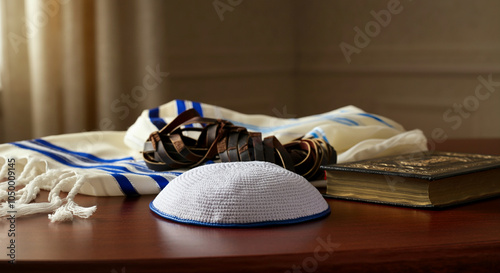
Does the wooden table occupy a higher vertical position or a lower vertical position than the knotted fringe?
higher

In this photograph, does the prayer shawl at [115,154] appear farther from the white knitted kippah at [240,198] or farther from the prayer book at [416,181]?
the prayer book at [416,181]

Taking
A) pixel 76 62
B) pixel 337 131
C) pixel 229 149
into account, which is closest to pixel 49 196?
pixel 229 149

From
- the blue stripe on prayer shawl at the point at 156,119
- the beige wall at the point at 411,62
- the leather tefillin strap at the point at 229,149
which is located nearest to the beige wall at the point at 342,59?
the beige wall at the point at 411,62

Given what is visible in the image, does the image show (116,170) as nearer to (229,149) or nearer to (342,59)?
(229,149)

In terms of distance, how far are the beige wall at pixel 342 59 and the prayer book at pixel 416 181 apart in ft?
7.21

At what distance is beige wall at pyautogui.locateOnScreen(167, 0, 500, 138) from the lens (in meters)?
2.99

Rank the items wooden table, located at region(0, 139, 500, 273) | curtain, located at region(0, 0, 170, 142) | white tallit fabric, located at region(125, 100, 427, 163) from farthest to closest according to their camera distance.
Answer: curtain, located at region(0, 0, 170, 142)
white tallit fabric, located at region(125, 100, 427, 163)
wooden table, located at region(0, 139, 500, 273)

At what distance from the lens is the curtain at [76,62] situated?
92.8 inches

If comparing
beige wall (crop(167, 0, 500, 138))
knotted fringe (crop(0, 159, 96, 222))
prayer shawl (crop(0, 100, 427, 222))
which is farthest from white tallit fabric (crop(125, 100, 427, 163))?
beige wall (crop(167, 0, 500, 138))

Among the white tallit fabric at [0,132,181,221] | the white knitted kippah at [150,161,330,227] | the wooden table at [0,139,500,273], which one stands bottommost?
the white tallit fabric at [0,132,181,221]

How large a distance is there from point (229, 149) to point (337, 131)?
1.18ft

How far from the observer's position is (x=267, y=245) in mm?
609

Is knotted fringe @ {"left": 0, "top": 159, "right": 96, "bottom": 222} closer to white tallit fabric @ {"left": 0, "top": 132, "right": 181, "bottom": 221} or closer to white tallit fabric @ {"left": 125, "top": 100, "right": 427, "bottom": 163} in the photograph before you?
white tallit fabric @ {"left": 0, "top": 132, "right": 181, "bottom": 221}

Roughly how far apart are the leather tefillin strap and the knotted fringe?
0.15m
